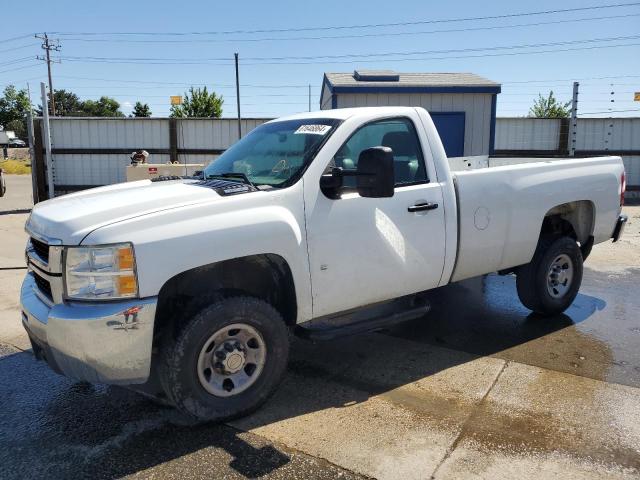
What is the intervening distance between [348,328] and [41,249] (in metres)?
2.07

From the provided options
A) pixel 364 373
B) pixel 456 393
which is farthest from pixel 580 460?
pixel 364 373

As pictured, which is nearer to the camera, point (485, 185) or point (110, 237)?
point (110, 237)

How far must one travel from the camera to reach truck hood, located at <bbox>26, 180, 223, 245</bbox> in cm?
310

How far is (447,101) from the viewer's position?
11.3 meters

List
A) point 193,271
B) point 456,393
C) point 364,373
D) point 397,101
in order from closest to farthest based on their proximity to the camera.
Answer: point 193,271, point 456,393, point 364,373, point 397,101

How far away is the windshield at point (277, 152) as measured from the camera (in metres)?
3.85

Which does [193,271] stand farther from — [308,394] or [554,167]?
[554,167]

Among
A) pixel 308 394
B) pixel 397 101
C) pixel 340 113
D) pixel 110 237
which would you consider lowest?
pixel 308 394

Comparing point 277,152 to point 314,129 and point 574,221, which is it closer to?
point 314,129

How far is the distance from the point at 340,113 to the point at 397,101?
7514mm

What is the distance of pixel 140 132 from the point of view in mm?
14922

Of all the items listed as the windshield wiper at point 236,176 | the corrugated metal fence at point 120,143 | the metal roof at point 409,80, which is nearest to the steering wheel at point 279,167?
the windshield wiper at point 236,176

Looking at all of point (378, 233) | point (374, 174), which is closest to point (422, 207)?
point (378, 233)

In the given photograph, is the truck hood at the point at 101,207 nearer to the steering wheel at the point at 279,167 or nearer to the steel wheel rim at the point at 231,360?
the steering wheel at the point at 279,167
